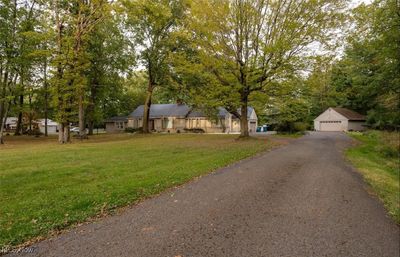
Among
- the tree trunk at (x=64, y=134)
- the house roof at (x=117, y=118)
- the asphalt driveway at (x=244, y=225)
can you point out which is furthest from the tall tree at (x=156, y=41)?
the asphalt driveway at (x=244, y=225)

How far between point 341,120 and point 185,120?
2895cm

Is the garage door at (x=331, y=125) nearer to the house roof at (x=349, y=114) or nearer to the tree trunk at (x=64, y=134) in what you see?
the house roof at (x=349, y=114)

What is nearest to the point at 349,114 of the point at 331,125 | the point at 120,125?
the point at 331,125

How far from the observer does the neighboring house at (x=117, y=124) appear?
48344 mm

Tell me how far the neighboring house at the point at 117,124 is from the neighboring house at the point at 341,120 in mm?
37431

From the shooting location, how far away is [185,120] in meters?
43.2

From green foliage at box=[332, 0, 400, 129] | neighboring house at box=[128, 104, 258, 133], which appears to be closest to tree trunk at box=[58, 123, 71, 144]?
neighboring house at box=[128, 104, 258, 133]

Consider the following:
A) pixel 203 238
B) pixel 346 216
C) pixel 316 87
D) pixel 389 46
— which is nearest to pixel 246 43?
pixel 316 87

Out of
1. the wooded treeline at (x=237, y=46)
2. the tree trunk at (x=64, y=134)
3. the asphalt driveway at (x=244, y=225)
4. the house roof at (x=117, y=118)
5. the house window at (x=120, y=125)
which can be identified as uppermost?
the wooded treeline at (x=237, y=46)

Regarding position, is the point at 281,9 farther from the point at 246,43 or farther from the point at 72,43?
the point at 72,43

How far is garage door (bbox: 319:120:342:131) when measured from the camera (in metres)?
50.2

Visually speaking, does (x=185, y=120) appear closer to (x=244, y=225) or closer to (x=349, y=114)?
(x=349, y=114)

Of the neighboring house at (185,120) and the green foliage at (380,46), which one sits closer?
A: the green foliage at (380,46)

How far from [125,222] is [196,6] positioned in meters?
18.4
